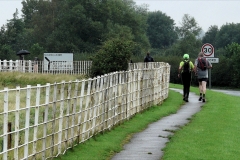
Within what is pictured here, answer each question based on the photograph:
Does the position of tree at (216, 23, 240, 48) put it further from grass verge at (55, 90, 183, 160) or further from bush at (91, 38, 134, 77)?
grass verge at (55, 90, 183, 160)

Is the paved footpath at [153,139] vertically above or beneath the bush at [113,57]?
beneath

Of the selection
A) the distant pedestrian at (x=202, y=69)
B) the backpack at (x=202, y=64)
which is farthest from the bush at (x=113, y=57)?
the backpack at (x=202, y=64)

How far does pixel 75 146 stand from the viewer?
1454cm

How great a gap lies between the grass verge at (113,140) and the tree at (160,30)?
14350 cm

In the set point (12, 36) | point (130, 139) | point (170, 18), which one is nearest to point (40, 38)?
point (12, 36)

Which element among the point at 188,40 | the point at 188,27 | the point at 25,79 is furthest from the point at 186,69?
the point at 188,27

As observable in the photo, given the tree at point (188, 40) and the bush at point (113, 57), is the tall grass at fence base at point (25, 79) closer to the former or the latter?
the bush at point (113, 57)

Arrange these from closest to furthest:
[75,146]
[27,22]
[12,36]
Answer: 1. [75,146]
2. [12,36]
3. [27,22]

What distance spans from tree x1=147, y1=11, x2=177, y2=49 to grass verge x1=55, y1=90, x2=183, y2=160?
143500mm

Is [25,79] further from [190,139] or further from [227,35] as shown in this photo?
[227,35]

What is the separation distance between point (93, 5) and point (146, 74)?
7177cm

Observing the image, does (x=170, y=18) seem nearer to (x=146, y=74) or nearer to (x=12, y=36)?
(x=12, y=36)

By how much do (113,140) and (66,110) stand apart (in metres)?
1.64

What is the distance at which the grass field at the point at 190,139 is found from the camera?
44.7 feet
